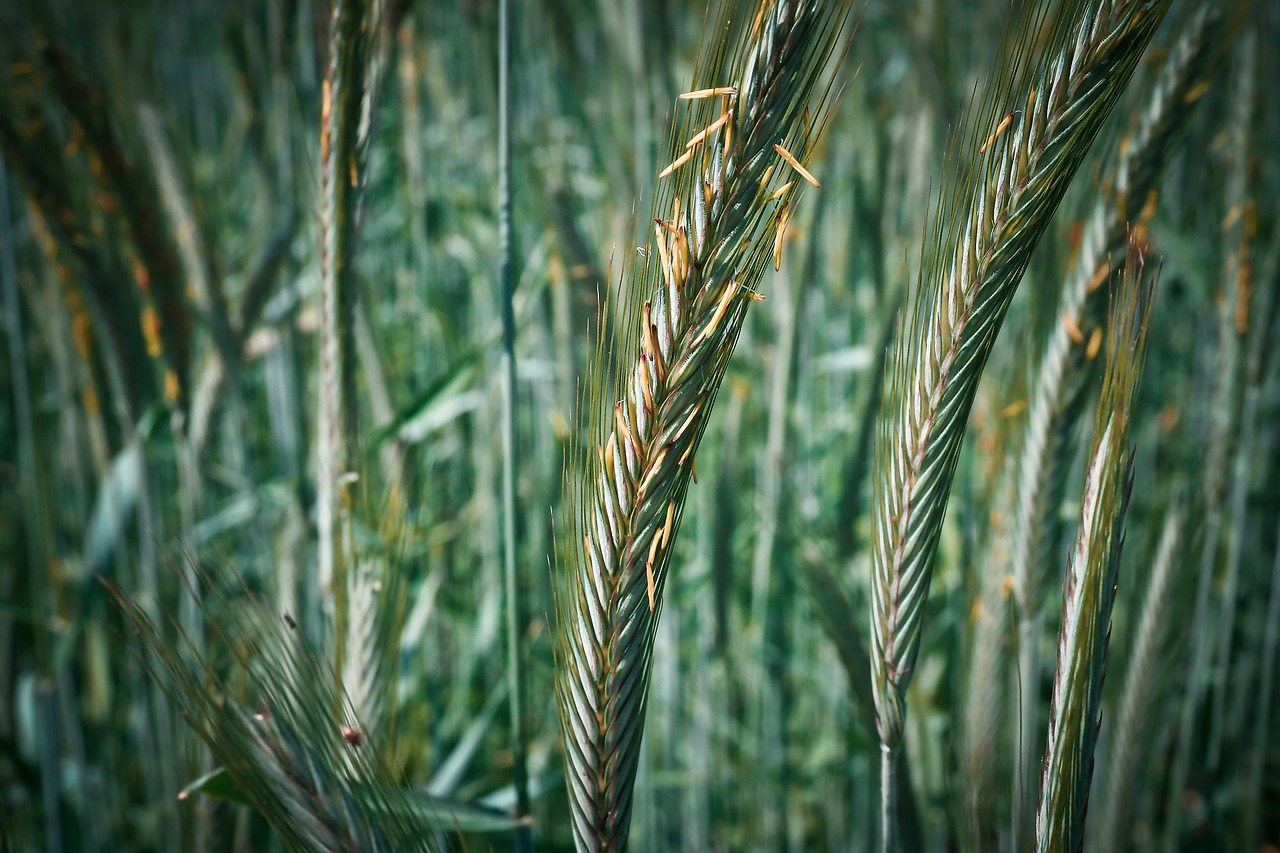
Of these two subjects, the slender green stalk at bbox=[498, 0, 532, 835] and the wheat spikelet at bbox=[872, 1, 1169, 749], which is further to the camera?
the slender green stalk at bbox=[498, 0, 532, 835]

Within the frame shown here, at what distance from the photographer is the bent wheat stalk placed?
1.23ft

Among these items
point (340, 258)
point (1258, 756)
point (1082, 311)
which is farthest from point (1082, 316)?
point (1258, 756)

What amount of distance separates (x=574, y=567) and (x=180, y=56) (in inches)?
77.6

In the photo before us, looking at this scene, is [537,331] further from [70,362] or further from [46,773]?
[46,773]

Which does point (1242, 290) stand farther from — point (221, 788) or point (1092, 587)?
point (221, 788)

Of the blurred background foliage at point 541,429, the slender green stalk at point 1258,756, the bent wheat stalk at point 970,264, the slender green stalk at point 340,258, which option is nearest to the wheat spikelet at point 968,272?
the bent wheat stalk at point 970,264

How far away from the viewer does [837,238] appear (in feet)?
4.68

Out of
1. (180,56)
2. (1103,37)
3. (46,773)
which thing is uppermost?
(180,56)

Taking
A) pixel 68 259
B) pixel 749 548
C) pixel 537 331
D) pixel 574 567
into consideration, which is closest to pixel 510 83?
pixel 574 567

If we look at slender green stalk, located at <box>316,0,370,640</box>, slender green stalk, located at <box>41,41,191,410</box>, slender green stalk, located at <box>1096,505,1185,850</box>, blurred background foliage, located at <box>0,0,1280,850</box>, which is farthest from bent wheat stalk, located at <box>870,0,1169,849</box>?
slender green stalk, located at <box>41,41,191,410</box>

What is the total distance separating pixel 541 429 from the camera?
1146 mm

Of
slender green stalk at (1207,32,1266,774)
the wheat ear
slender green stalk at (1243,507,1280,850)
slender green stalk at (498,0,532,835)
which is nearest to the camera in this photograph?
the wheat ear

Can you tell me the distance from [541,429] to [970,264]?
2.67 feet

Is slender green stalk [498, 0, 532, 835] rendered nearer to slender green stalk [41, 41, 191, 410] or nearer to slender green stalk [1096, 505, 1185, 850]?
slender green stalk [41, 41, 191, 410]
